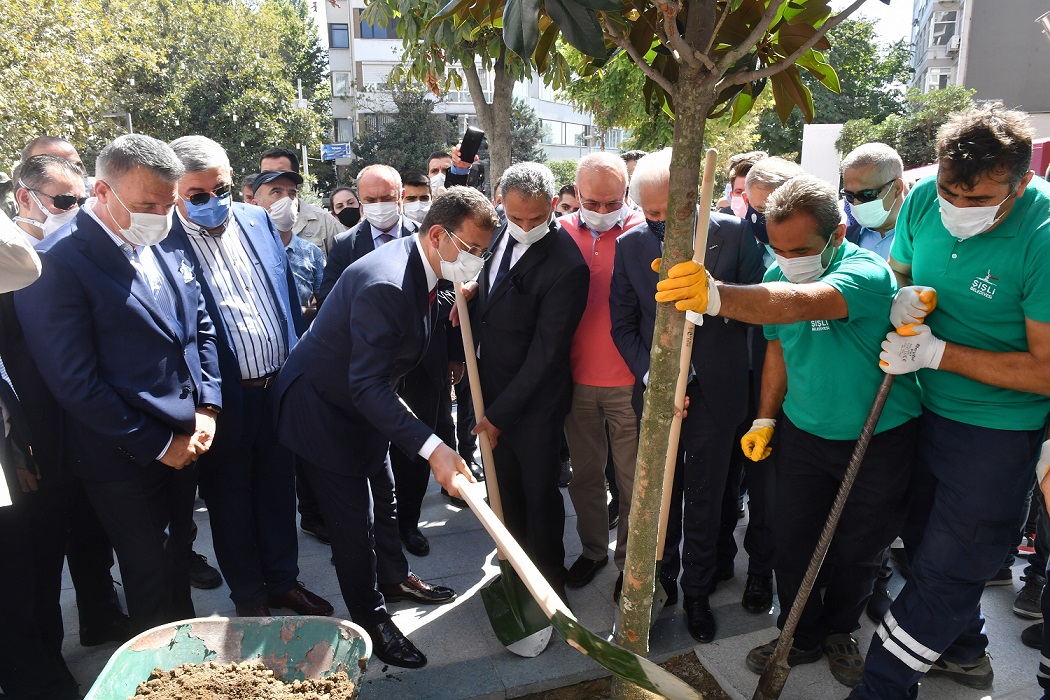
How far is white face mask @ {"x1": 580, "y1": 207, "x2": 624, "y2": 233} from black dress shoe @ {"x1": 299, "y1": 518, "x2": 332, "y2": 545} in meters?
2.49

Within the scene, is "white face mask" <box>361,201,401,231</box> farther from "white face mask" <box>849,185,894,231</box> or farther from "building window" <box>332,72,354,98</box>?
"building window" <box>332,72,354,98</box>

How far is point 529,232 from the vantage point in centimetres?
340

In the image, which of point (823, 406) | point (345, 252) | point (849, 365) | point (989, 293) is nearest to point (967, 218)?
point (989, 293)

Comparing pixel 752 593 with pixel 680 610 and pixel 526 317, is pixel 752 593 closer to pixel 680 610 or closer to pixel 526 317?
pixel 680 610

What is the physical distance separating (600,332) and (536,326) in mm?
408

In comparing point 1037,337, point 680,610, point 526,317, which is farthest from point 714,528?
point 1037,337

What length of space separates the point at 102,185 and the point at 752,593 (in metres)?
3.41

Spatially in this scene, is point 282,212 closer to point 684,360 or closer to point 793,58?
point 684,360

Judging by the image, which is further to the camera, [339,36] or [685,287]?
[339,36]

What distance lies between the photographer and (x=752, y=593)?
3.67m

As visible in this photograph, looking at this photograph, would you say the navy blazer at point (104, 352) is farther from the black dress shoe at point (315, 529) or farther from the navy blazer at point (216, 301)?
the black dress shoe at point (315, 529)

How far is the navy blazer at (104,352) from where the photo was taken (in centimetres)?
267

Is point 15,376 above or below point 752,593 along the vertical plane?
above

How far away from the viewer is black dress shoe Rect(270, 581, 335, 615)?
3.69 m
